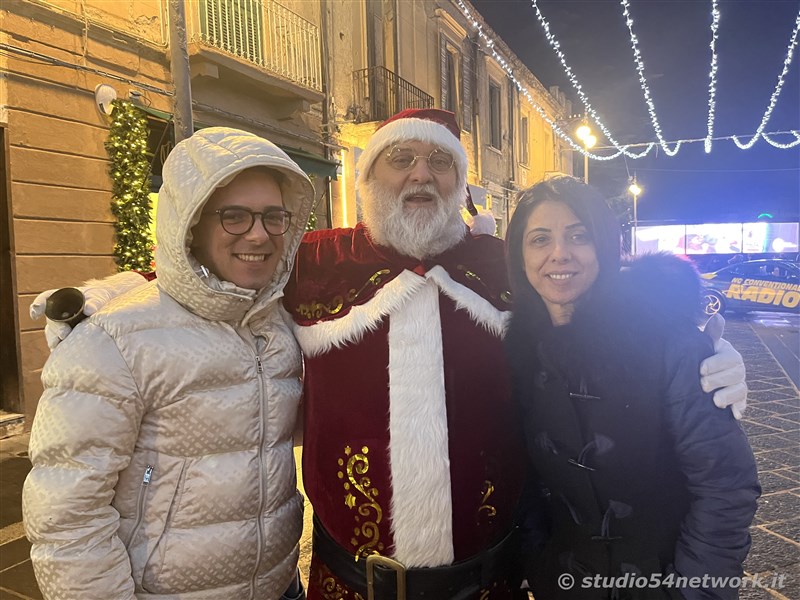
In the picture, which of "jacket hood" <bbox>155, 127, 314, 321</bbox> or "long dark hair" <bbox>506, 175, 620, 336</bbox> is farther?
"long dark hair" <bbox>506, 175, 620, 336</bbox>

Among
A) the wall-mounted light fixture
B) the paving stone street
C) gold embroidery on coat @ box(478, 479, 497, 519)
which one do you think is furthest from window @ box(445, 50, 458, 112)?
gold embroidery on coat @ box(478, 479, 497, 519)

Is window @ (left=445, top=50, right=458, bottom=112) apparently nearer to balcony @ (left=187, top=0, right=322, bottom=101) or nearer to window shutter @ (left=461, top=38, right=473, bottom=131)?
window shutter @ (left=461, top=38, right=473, bottom=131)

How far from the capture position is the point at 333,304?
73.4 inches

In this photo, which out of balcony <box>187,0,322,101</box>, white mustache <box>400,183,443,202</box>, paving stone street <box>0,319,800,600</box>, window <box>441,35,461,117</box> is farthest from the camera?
window <box>441,35,461,117</box>

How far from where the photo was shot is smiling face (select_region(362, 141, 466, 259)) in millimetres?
1913

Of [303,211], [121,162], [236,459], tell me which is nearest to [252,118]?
[121,162]

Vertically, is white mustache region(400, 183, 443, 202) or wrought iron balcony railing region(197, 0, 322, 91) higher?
wrought iron balcony railing region(197, 0, 322, 91)

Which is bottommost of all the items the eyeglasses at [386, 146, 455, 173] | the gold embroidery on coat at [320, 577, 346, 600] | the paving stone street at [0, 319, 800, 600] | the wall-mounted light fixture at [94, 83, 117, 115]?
the paving stone street at [0, 319, 800, 600]

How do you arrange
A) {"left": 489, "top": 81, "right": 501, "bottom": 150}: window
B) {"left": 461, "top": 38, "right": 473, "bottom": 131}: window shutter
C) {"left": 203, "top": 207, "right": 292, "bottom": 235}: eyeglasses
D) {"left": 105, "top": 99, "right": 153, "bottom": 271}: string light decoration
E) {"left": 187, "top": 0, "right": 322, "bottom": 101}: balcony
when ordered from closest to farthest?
{"left": 203, "top": 207, "right": 292, "bottom": 235}: eyeglasses < {"left": 105, "top": 99, "right": 153, "bottom": 271}: string light decoration < {"left": 187, "top": 0, "right": 322, "bottom": 101}: balcony < {"left": 461, "top": 38, "right": 473, "bottom": 131}: window shutter < {"left": 489, "top": 81, "right": 501, "bottom": 150}: window

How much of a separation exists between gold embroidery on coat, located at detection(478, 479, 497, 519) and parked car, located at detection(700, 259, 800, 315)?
12932 millimetres

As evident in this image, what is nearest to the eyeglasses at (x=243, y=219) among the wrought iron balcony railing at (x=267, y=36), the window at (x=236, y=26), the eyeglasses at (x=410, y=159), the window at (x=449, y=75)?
the eyeglasses at (x=410, y=159)

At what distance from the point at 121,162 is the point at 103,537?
5.75 m

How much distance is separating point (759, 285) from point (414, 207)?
14.3 meters

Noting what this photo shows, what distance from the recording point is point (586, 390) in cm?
149
